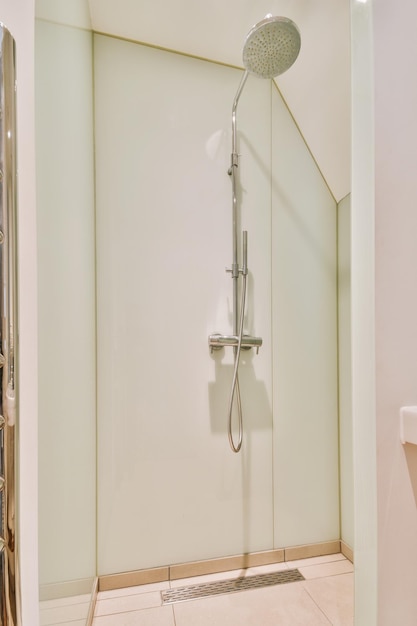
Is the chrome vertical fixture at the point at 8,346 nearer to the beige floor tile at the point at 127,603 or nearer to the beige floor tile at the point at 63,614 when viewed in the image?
the beige floor tile at the point at 63,614

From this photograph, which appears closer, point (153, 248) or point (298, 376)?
point (153, 248)

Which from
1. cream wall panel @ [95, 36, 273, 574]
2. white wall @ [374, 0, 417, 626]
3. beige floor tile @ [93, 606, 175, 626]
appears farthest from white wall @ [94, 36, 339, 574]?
white wall @ [374, 0, 417, 626]

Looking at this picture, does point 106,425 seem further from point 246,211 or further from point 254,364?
point 246,211

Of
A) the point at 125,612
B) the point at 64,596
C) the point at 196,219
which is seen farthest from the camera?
the point at 196,219

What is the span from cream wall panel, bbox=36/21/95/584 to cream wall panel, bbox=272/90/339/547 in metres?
0.76

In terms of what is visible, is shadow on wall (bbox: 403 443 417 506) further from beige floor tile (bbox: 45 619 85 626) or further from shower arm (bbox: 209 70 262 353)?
beige floor tile (bbox: 45 619 85 626)

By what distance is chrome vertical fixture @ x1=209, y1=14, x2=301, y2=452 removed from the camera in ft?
3.02

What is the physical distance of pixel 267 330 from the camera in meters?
1.28

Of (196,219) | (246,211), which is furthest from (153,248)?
(246,211)

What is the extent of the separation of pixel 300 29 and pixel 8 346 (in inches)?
58.3

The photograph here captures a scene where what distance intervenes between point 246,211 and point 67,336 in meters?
0.90

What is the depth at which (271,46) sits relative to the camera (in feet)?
3.18

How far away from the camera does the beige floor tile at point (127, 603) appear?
1.00 metres

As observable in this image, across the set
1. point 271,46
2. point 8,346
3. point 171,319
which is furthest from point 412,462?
point 271,46
